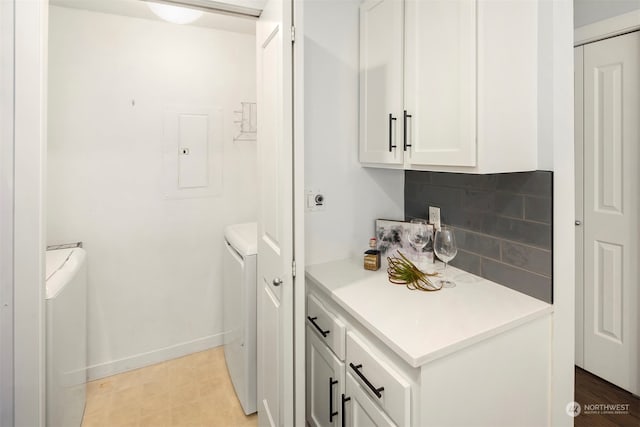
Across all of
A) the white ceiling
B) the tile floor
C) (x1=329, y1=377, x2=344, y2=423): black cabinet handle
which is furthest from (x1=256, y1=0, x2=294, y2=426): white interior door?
the white ceiling

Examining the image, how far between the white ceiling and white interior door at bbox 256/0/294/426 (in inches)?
23.5

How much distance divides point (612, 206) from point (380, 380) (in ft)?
5.88

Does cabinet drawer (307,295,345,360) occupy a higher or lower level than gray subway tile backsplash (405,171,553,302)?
lower

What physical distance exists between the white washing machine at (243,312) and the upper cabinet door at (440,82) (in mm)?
976

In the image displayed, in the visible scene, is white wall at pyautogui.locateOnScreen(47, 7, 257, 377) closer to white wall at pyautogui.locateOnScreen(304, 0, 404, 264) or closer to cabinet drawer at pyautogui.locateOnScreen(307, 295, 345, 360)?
white wall at pyautogui.locateOnScreen(304, 0, 404, 264)

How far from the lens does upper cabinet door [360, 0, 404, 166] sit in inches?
60.8

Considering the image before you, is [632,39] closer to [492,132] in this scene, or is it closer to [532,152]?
[532,152]

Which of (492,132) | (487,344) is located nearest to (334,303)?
(487,344)

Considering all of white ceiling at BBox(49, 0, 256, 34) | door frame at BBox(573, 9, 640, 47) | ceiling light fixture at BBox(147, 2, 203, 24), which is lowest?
door frame at BBox(573, 9, 640, 47)

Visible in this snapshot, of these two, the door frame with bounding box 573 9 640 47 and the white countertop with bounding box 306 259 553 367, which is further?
the door frame with bounding box 573 9 640 47

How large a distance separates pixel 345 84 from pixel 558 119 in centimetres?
95

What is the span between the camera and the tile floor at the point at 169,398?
1.96 metres

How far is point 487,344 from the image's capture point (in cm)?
114

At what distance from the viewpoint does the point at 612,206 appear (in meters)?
2.04
